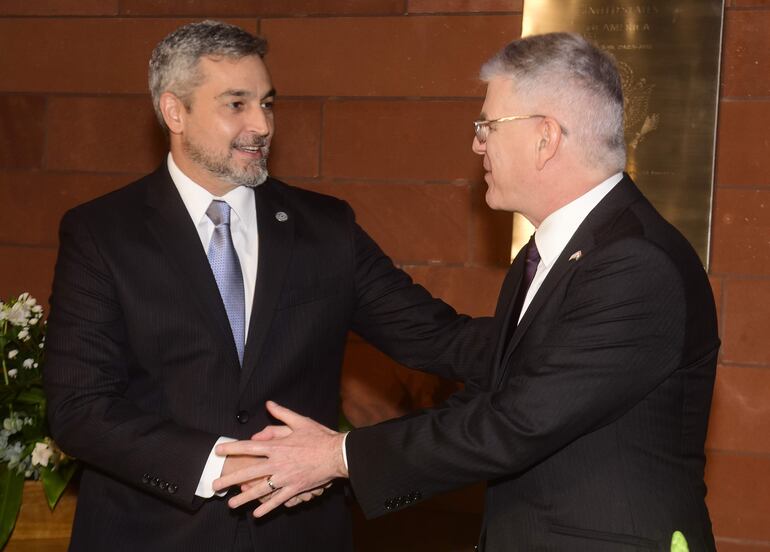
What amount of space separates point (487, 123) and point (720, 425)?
1.73m

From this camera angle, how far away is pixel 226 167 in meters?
2.18

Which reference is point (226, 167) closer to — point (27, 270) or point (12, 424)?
point (12, 424)

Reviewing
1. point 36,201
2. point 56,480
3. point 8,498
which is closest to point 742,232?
point 56,480

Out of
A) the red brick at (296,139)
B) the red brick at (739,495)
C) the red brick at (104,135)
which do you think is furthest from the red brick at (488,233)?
the red brick at (104,135)

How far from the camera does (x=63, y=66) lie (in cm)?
369

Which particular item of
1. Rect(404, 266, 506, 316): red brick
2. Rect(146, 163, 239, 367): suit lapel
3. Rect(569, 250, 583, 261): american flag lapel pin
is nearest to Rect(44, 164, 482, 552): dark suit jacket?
Rect(146, 163, 239, 367): suit lapel

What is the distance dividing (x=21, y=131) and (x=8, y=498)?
5.21 feet

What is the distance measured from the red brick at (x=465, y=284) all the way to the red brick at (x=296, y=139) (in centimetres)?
50

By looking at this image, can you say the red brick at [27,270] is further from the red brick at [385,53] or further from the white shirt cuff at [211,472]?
the white shirt cuff at [211,472]

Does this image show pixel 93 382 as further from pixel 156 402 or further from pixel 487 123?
pixel 487 123

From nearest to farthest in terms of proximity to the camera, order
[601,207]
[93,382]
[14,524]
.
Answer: [601,207], [93,382], [14,524]

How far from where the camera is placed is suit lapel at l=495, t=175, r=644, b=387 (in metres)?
1.81

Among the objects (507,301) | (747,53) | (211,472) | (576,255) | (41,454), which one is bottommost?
(41,454)

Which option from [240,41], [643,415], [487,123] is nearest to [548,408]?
[643,415]
